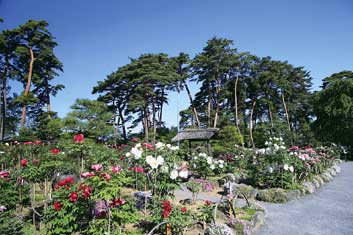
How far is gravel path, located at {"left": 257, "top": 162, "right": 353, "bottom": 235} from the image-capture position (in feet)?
12.3

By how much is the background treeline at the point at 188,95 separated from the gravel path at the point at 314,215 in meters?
8.82

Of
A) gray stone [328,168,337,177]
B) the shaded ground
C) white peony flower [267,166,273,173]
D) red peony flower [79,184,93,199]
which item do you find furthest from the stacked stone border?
red peony flower [79,184,93,199]

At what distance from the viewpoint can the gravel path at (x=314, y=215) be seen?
375 centimetres

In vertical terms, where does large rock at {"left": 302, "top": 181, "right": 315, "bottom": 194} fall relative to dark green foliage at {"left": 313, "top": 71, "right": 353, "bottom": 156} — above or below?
below

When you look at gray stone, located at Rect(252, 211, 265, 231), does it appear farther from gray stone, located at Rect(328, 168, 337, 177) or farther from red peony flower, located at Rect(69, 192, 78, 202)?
gray stone, located at Rect(328, 168, 337, 177)

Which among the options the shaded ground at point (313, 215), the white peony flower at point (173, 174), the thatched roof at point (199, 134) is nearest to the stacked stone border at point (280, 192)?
the shaded ground at point (313, 215)

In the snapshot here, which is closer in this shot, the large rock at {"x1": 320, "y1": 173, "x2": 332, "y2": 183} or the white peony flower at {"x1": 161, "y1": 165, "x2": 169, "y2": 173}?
the white peony flower at {"x1": 161, "y1": 165, "x2": 169, "y2": 173}

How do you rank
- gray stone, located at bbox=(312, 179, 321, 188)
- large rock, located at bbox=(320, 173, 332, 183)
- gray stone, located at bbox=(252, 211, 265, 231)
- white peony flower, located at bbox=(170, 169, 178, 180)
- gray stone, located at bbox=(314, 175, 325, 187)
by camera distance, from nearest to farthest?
white peony flower, located at bbox=(170, 169, 178, 180)
gray stone, located at bbox=(252, 211, 265, 231)
gray stone, located at bbox=(312, 179, 321, 188)
gray stone, located at bbox=(314, 175, 325, 187)
large rock, located at bbox=(320, 173, 332, 183)

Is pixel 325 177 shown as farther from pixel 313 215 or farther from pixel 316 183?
pixel 313 215

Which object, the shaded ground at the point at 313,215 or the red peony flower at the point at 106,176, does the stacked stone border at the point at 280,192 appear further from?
the red peony flower at the point at 106,176

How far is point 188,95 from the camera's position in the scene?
885 inches

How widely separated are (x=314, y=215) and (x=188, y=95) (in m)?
18.5

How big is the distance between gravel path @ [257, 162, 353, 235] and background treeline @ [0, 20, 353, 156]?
8824 mm

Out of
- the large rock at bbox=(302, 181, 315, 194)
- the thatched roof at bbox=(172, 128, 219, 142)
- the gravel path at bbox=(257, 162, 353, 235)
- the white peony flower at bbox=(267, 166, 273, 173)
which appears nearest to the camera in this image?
the gravel path at bbox=(257, 162, 353, 235)
